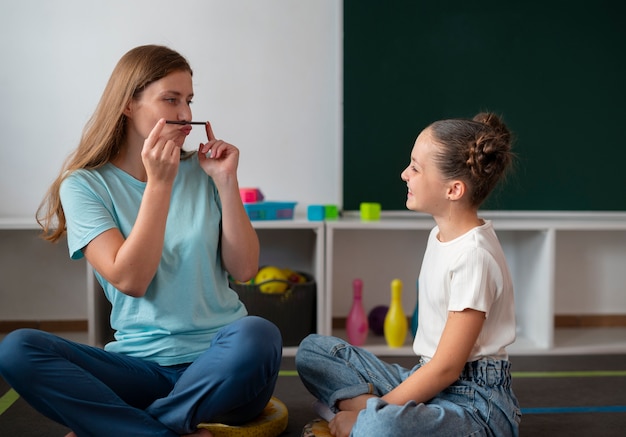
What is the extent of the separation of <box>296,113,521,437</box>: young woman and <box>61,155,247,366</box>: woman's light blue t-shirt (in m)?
0.37

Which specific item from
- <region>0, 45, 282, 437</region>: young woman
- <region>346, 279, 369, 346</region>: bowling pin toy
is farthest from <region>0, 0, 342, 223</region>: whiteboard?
<region>0, 45, 282, 437</region>: young woman

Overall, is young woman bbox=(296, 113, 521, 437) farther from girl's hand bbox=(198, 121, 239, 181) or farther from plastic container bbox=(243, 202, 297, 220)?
plastic container bbox=(243, 202, 297, 220)

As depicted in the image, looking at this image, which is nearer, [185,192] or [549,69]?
[185,192]

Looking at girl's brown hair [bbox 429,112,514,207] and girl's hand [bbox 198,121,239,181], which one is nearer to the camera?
girl's brown hair [bbox 429,112,514,207]

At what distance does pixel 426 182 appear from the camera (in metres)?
1.60

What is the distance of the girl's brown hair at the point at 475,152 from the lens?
1525mm

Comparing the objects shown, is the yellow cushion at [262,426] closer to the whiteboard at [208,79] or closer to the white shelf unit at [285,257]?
the white shelf unit at [285,257]

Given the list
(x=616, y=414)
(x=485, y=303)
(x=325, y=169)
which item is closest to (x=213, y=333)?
(x=485, y=303)

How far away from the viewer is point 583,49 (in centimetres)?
294

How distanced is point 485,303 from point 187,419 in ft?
2.20

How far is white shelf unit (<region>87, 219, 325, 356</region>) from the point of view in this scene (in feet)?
8.48

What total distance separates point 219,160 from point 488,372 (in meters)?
0.78

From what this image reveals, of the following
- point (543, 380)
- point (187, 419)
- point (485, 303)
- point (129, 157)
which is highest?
point (129, 157)

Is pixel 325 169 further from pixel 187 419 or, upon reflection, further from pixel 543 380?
pixel 187 419
